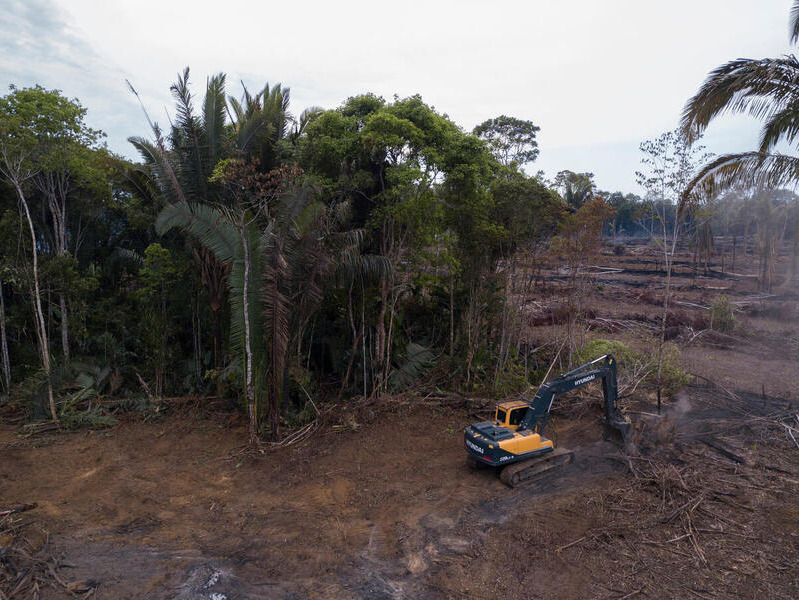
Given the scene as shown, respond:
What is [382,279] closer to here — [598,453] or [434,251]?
[434,251]

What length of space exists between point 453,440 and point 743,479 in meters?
4.55

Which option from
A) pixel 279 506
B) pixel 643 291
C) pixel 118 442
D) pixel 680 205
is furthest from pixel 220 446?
pixel 643 291

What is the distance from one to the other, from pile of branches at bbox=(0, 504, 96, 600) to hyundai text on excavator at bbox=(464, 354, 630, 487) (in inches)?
197

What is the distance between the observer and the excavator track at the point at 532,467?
705 cm

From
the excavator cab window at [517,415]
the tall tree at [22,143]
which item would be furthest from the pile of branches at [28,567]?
the excavator cab window at [517,415]

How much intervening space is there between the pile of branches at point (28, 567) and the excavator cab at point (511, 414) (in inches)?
221

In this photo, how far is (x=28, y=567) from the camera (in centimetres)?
517

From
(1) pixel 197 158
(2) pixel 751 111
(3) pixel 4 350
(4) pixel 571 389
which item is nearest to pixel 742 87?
(2) pixel 751 111

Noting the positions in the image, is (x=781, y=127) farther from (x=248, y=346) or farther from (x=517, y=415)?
(x=248, y=346)

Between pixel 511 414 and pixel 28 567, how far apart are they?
21.0 ft

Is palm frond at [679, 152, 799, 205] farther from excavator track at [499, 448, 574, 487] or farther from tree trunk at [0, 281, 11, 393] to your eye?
tree trunk at [0, 281, 11, 393]

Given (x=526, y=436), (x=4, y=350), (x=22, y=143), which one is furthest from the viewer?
(x=4, y=350)

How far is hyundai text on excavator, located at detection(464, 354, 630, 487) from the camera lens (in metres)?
7.04

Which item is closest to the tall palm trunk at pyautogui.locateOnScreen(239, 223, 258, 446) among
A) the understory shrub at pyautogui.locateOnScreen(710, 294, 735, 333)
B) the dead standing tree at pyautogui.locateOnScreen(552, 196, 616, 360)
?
the dead standing tree at pyautogui.locateOnScreen(552, 196, 616, 360)
